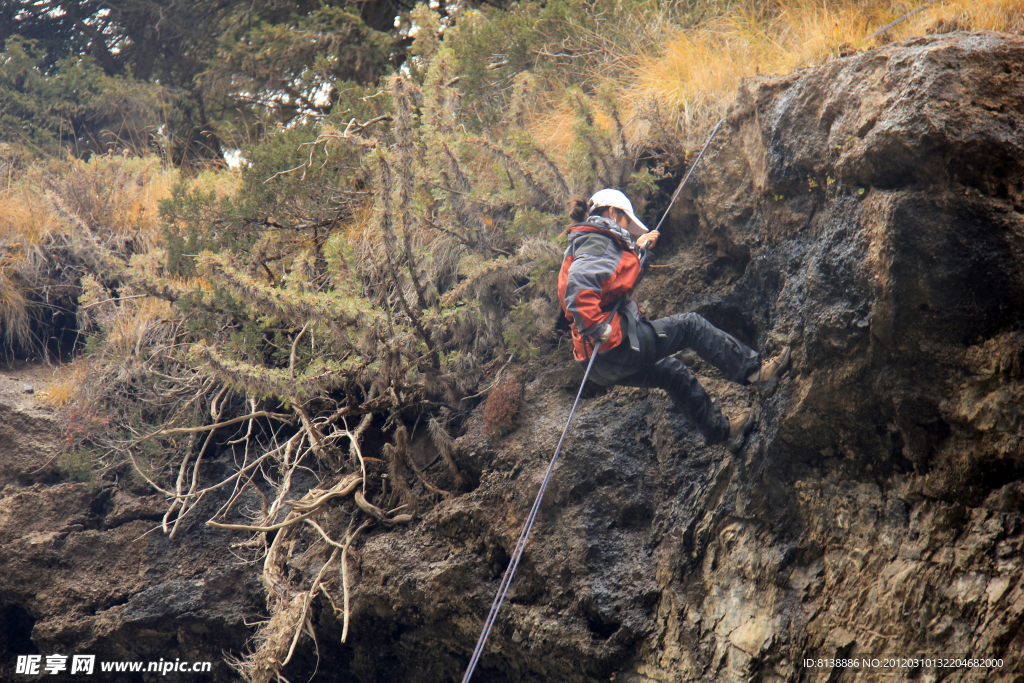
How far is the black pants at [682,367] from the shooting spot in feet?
12.9

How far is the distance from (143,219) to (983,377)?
316 inches

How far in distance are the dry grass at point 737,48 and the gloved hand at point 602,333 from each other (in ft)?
6.69

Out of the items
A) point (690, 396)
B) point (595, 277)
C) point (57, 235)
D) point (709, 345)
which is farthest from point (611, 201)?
point (57, 235)

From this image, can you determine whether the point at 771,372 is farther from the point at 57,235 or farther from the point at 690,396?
the point at 57,235

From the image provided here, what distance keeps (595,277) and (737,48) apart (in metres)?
2.76

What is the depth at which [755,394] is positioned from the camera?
3.86 m

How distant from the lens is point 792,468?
3535 mm

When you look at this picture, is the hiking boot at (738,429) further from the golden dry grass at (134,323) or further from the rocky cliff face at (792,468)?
the golden dry grass at (134,323)

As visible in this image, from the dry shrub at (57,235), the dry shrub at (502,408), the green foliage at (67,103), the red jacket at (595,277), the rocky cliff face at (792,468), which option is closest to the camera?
the rocky cliff face at (792,468)

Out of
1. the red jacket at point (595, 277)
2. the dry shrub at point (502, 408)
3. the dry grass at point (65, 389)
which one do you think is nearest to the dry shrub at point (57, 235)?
the dry grass at point (65, 389)

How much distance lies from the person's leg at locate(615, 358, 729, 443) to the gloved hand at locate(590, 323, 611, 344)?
399 mm

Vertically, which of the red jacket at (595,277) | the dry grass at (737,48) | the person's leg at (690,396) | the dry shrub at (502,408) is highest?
the dry grass at (737,48)

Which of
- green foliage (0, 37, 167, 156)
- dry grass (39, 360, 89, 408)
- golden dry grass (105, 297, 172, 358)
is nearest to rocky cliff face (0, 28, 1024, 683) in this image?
dry grass (39, 360, 89, 408)

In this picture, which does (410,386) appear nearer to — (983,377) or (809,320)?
(809,320)
